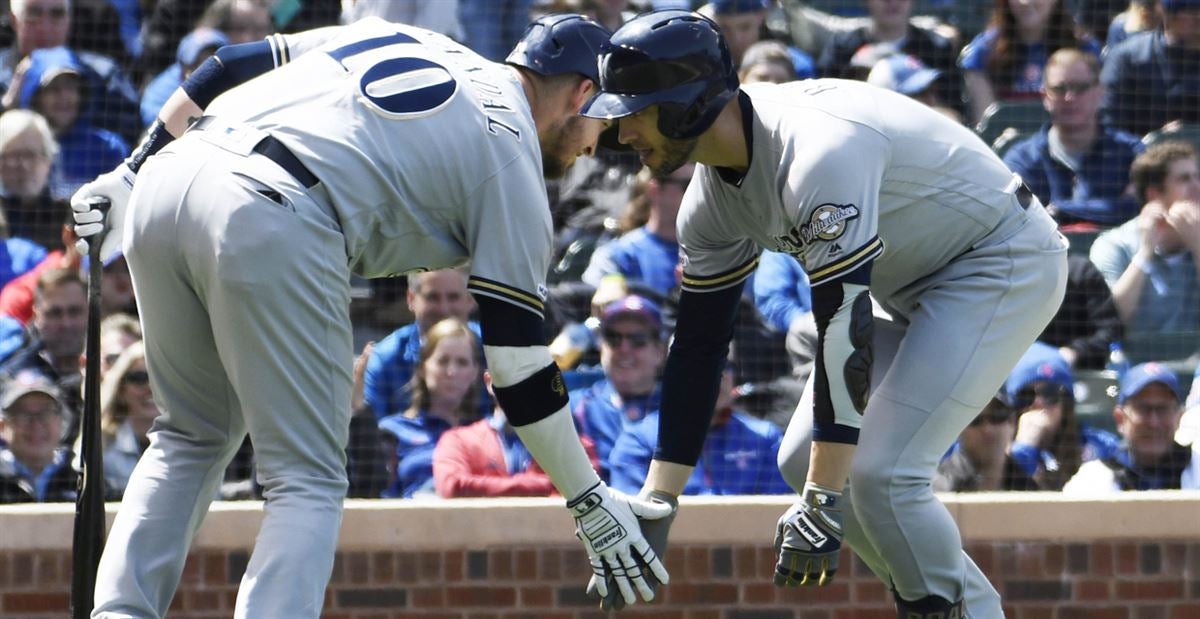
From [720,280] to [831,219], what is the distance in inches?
25.5

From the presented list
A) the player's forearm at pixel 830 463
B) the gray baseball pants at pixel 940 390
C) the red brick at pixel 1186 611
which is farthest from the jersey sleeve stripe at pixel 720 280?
the red brick at pixel 1186 611

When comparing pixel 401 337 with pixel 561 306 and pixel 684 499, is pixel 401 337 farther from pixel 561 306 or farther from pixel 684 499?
pixel 684 499

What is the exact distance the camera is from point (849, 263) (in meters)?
3.71

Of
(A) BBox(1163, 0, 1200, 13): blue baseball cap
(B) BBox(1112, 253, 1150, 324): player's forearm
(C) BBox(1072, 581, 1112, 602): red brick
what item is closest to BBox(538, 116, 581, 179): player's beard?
(C) BBox(1072, 581, 1112, 602): red brick

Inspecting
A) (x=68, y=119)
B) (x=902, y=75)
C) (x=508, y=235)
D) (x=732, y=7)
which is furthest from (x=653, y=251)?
(x=508, y=235)

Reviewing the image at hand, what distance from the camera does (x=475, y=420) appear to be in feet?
20.3

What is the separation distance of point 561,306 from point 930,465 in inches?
112

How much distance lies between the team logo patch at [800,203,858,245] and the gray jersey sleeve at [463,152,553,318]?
1.94 feet

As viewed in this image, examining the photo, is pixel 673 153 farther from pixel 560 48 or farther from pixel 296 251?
pixel 296 251

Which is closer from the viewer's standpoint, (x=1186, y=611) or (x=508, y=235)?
(x=508, y=235)

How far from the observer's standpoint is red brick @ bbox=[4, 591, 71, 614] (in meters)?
5.21

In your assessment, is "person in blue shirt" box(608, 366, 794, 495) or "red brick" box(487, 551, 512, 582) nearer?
"red brick" box(487, 551, 512, 582)

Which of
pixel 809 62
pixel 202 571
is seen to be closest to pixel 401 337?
pixel 202 571

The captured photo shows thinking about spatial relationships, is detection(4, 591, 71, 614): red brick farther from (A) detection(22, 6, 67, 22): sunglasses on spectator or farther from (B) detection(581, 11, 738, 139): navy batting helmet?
(A) detection(22, 6, 67, 22): sunglasses on spectator
